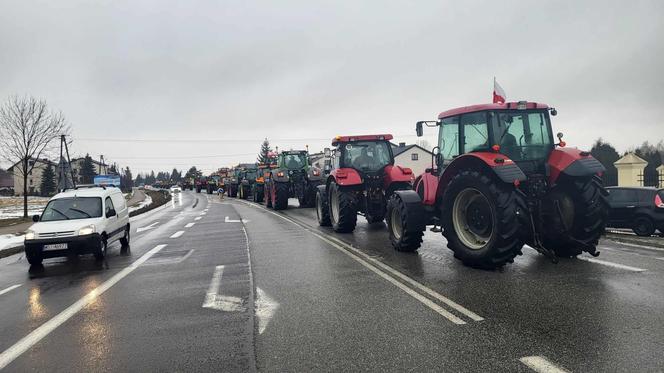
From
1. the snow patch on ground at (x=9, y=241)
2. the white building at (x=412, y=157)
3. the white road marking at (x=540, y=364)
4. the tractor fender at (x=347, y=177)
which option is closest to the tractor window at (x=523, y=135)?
the white road marking at (x=540, y=364)

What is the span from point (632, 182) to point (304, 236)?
17.4 metres

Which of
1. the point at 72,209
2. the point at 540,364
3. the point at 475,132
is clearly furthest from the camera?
the point at 72,209

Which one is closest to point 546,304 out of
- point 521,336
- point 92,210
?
point 521,336

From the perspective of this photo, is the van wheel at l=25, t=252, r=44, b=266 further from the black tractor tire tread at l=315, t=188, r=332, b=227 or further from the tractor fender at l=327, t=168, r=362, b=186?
the black tractor tire tread at l=315, t=188, r=332, b=227

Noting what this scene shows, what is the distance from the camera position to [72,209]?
10258 mm

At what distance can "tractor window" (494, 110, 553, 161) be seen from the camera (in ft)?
24.3

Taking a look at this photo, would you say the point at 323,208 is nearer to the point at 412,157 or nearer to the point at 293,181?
the point at 293,181

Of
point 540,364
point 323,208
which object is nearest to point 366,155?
point 323,208

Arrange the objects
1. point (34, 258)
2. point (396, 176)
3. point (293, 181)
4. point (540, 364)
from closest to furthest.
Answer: point (540, 364), point (34, 258), point (396, 176), point (293, 181)

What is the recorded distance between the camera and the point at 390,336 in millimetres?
4301

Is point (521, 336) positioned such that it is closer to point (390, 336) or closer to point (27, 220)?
point (390, 336)

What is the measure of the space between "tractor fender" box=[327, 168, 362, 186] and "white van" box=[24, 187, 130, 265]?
5.59m

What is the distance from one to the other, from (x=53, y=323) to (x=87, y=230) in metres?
4.61

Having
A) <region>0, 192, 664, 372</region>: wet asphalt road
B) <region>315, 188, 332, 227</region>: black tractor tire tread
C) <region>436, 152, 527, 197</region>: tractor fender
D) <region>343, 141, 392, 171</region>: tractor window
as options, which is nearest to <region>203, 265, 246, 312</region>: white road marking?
<region>0, 192, 664, 372</region>: wet asphalt road
